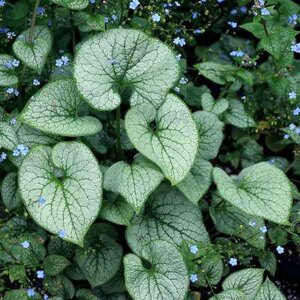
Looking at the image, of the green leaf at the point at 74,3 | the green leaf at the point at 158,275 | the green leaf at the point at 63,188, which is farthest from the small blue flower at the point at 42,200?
the green leaf at the point at 74,3

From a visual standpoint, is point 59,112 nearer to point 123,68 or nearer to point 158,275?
point 123,68

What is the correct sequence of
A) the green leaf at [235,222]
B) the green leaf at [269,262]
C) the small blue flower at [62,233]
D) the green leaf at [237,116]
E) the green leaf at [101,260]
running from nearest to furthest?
the small blue flower at [62,233], the green leaf at [101,260], the green leaf at [235,222], the green leaf at [269,262], the green leaf at [237,116]

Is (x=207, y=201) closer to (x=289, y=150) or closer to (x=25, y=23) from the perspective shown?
(x=289, y=150)

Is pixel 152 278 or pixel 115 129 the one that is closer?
pixel 152 278

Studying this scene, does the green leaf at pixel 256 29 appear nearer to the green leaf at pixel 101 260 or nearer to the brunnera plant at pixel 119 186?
the brunnera plant at pixel 119 186

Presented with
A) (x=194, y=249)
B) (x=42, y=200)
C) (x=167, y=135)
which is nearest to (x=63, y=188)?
(x=42, y=200)

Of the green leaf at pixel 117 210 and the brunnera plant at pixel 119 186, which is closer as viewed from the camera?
the brunnera plant at pixel 119 186

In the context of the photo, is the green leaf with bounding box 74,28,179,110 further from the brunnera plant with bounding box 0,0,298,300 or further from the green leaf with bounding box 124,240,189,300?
the green leaf with bounding box 124,240,189,300

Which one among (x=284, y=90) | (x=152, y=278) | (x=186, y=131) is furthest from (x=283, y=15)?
(x=152, y=278)
